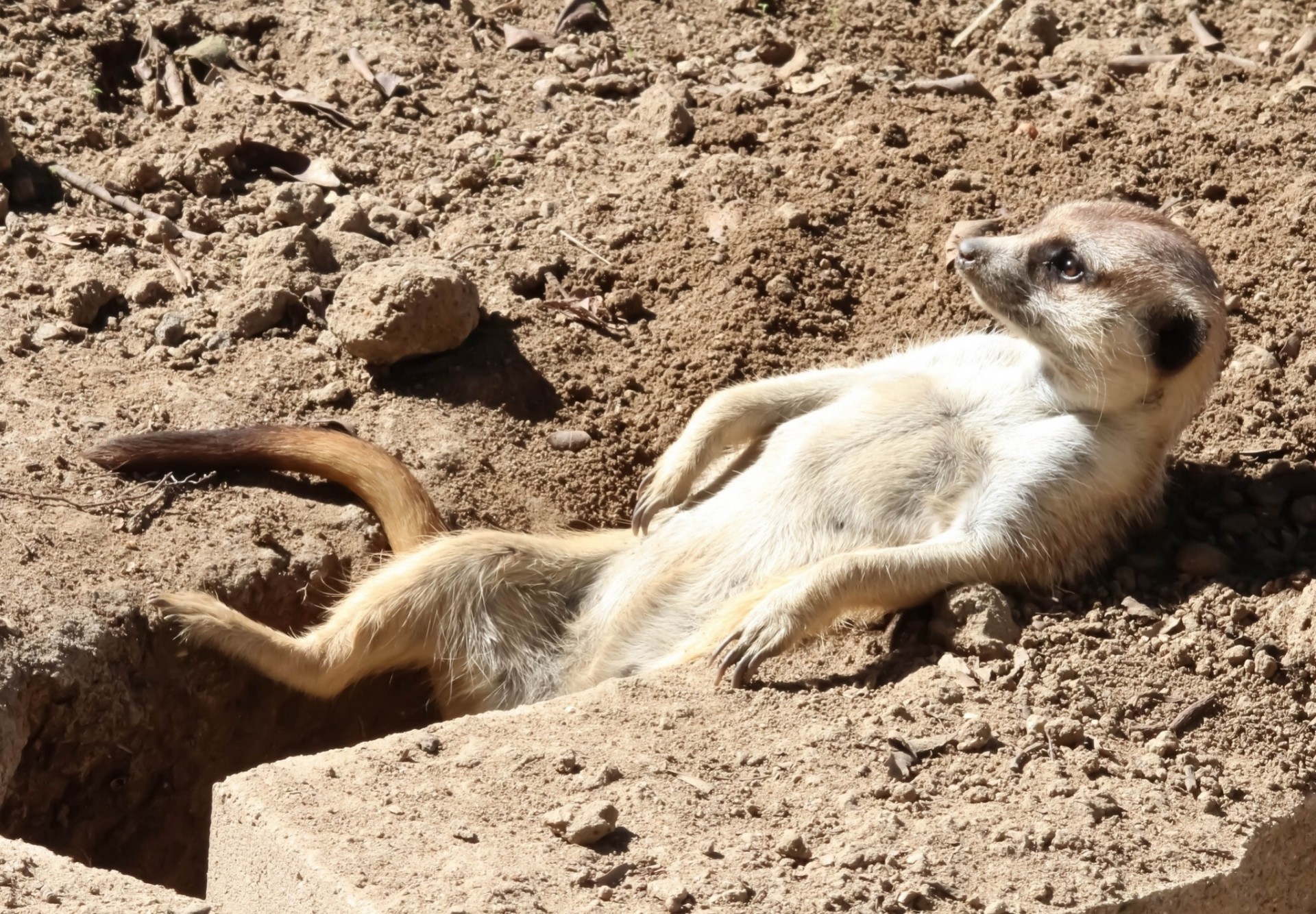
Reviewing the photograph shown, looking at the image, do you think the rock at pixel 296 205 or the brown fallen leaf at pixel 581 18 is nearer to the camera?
the rock at pixel 296 205

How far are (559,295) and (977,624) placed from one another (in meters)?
1.87

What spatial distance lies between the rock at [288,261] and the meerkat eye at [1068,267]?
209 centimetres

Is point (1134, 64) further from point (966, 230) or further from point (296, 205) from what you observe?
point (296, 205)

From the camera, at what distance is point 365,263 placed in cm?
404

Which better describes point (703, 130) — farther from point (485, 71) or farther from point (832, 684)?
point (832, 684)

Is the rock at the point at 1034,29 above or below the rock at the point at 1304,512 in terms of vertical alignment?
above

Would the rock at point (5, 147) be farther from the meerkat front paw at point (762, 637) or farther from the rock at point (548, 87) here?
the meerkat front paw at point (762, 637)

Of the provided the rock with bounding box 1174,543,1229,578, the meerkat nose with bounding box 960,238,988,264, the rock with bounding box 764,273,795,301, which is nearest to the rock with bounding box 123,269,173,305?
the rock with bounding box 764,273,795,301

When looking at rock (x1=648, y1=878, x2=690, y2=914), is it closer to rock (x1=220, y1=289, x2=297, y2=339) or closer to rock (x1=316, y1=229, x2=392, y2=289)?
rock (x1=220, y1=289, x2=297, y2=339)

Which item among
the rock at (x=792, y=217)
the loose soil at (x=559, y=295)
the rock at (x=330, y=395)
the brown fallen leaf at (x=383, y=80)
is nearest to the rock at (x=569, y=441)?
the loose soil at (x=559, y=295)

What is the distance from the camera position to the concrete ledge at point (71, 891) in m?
2.11

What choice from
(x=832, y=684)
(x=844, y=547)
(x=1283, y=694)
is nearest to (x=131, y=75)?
(x=844, y=547)

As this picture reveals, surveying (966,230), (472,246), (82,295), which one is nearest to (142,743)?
(82,295)

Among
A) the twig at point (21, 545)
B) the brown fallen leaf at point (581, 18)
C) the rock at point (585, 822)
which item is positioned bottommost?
the rock at point (585, 822)
